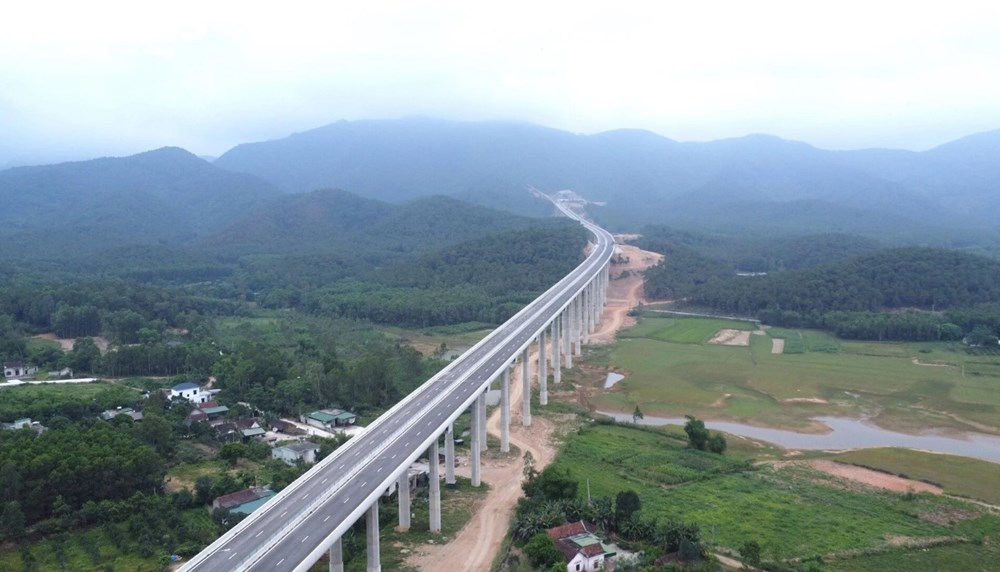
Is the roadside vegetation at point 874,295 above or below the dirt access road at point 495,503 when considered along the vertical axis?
above

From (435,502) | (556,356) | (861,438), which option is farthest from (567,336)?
(435,502)

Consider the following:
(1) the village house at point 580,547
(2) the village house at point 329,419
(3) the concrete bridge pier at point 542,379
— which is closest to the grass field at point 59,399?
(2) the village house at point 329,419

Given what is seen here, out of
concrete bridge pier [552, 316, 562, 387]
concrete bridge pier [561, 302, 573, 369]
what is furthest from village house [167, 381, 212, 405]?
concrete bridge pier [561, 302, 573, 369]

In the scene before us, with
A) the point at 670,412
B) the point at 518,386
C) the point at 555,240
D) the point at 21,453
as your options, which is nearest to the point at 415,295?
the point at 555,240

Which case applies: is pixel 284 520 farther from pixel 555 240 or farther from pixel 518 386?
pixel 555 240

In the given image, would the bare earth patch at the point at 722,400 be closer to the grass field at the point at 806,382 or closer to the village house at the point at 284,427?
the grass field at the point at 806,382

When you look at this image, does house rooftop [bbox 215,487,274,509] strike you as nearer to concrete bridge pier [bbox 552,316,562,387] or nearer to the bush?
the bush
